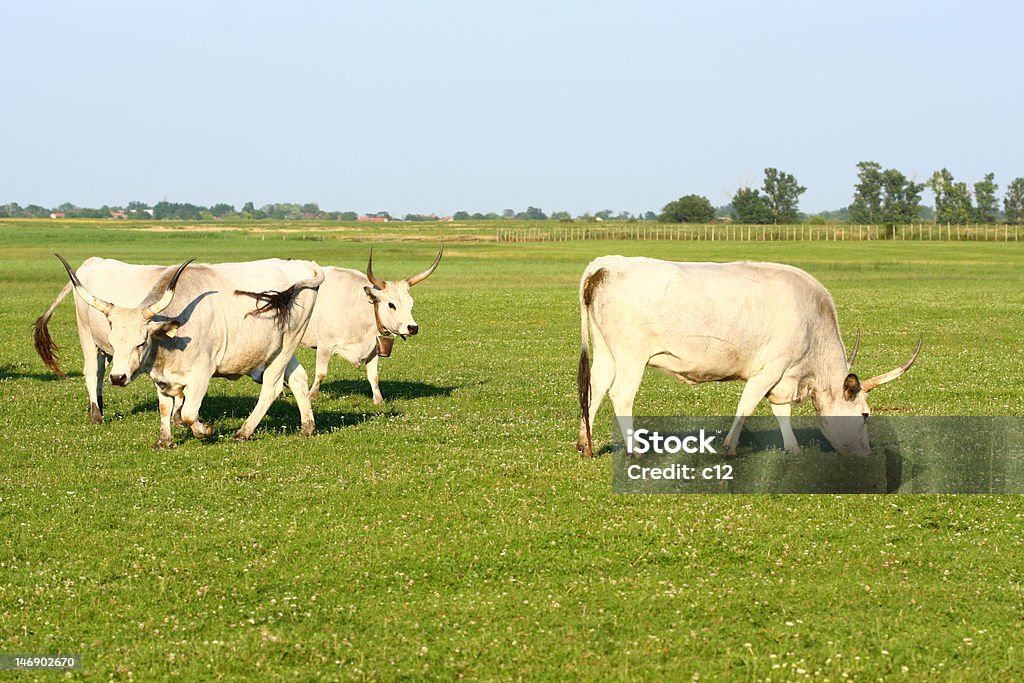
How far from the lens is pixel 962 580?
9.75 metres

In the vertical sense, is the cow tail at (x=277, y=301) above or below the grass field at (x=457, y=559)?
above

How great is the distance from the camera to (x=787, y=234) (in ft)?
458

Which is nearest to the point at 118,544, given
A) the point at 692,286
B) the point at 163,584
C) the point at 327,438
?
the point at 163,584

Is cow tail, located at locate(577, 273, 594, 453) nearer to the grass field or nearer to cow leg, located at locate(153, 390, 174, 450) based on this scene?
the grass field

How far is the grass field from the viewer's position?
822 cm

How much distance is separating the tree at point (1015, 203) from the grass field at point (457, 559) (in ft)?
633

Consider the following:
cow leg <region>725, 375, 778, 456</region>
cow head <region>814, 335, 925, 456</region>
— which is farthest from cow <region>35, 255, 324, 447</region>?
cow head <region>814, 335, 925, 456</region>

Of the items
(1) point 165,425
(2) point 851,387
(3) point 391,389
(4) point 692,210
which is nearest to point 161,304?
(1) point 165,425

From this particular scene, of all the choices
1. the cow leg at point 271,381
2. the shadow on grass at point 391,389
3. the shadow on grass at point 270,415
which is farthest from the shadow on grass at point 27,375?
the cow leg at point 271,381

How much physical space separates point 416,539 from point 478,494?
179cm

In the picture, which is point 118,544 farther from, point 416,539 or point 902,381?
point 902,381

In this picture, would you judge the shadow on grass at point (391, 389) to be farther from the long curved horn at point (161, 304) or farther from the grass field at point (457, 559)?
the long curved horn at point (161, 304)

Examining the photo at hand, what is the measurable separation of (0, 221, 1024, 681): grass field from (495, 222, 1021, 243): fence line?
11437 centimetres

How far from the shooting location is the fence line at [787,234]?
126625mm
